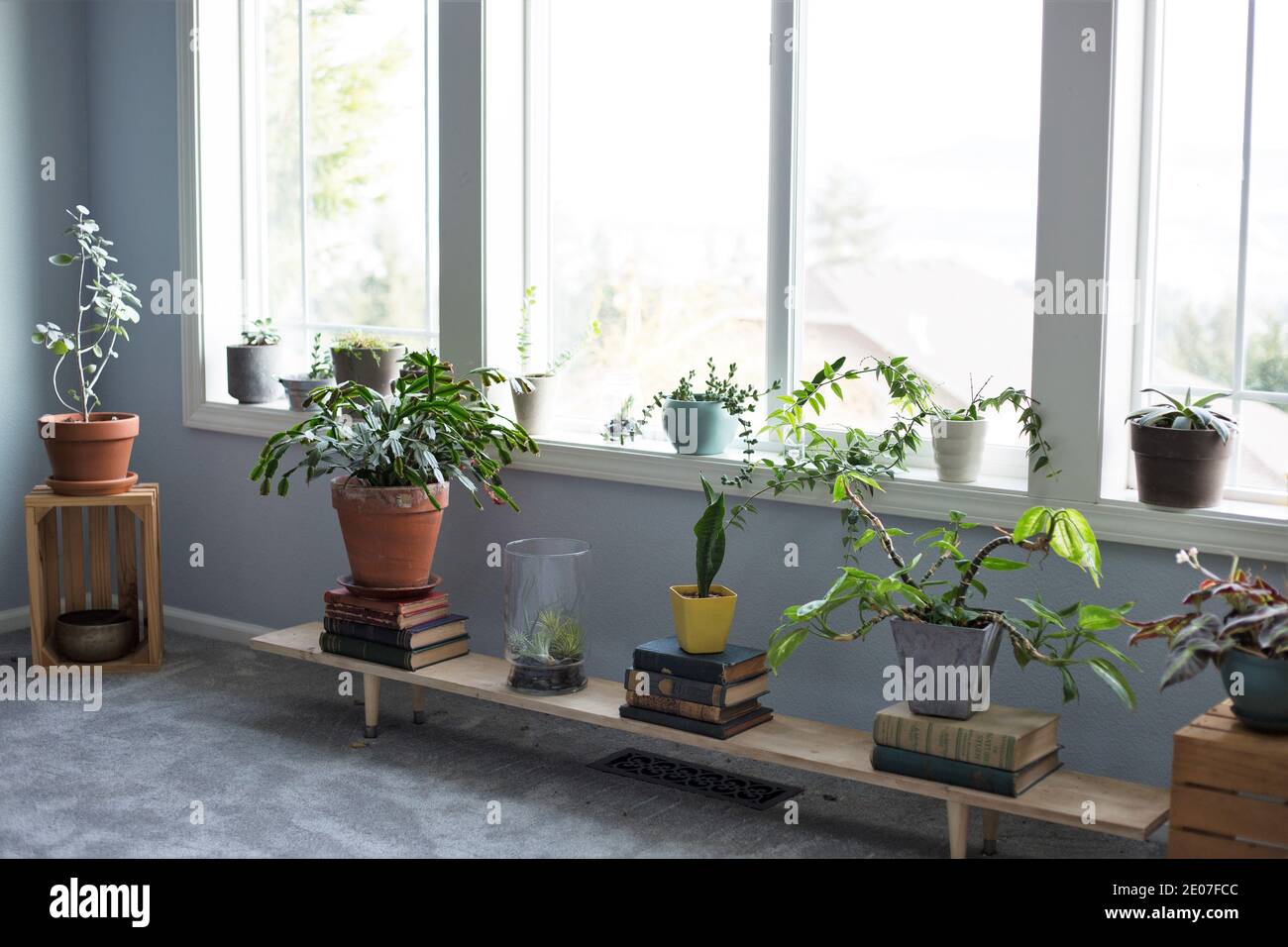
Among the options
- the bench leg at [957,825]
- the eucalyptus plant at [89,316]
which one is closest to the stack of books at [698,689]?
the bench leg at [957,825]

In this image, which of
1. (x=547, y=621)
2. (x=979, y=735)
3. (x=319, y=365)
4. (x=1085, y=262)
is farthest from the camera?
(x=319, y=365)

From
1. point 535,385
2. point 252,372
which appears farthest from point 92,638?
point 535,385

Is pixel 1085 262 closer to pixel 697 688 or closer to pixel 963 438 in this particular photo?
pixel 963 438

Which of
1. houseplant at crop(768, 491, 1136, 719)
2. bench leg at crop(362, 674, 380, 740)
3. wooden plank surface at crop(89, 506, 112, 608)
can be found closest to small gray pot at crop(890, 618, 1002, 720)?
houseplant at crop(768, 491, 1136, 719)

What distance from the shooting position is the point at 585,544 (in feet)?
11.5

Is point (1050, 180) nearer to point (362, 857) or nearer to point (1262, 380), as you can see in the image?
point (1262, 380)

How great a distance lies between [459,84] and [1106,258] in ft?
6.23

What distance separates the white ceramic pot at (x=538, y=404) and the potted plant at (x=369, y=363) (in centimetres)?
44

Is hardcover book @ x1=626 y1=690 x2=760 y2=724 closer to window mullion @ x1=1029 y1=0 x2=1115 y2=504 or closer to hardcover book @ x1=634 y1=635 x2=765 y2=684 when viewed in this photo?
hardcover book @ x1=634 y1=635 x2=765 y2=684

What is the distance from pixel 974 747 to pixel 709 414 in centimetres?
117

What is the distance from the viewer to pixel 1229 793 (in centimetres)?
239

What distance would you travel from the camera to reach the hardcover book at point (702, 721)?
3074mm

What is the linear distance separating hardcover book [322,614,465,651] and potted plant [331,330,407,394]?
A: 79cm

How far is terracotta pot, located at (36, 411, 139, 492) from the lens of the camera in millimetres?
4164
